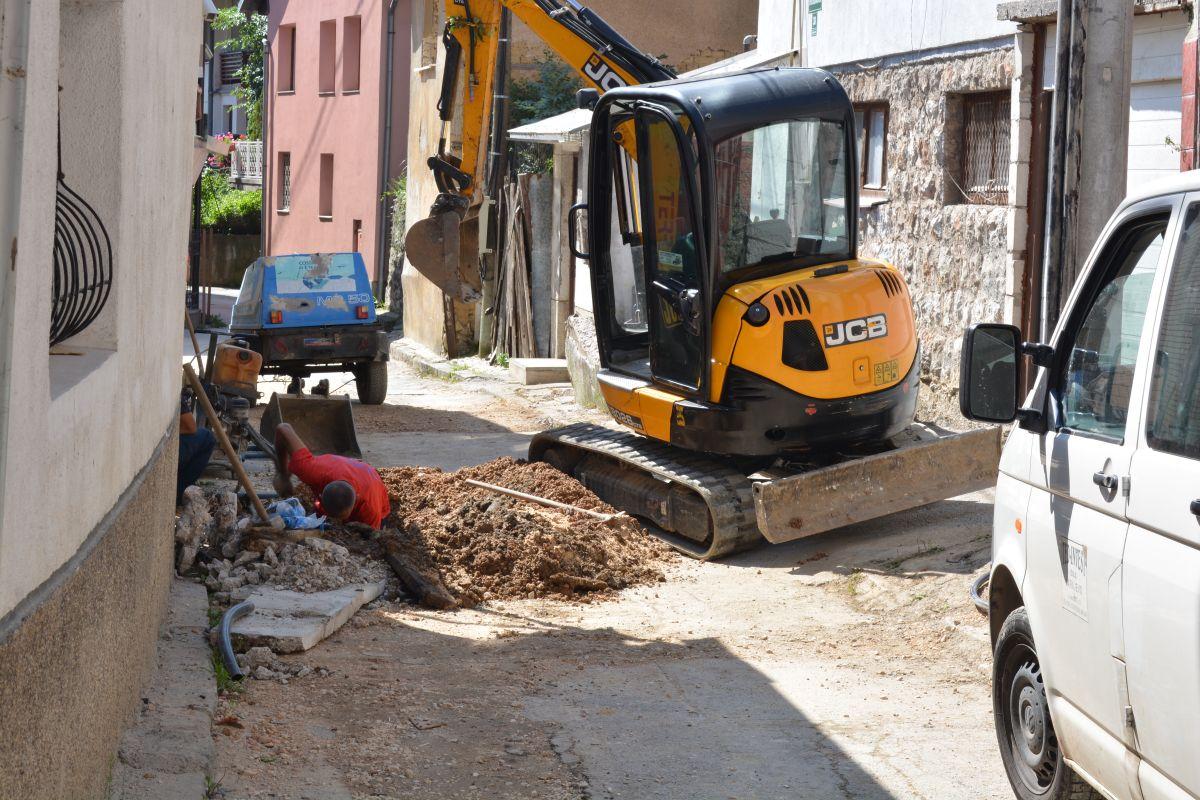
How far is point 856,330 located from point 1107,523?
5.41 m

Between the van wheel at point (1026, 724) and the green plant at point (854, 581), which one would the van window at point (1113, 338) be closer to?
the van wheel at point (1026, 724)

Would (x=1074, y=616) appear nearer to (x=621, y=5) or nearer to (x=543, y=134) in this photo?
(x=543, y=134)

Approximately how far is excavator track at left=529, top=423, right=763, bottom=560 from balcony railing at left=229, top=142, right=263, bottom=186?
30.9 meters

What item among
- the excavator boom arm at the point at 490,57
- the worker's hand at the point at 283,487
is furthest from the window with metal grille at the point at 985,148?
the worker's hand at the point at 283,487

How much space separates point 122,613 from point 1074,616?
9.55 feet

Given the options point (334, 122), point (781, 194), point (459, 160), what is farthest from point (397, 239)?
point (781, 194)

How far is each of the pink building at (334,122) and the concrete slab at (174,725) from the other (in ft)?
74.3

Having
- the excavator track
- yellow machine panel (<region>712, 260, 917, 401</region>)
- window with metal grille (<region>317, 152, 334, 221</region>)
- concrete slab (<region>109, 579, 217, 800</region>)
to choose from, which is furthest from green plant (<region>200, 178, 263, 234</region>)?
concrete slab (<region>109, 579, 217, 800</region>)

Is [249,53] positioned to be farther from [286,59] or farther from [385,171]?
[385,171]

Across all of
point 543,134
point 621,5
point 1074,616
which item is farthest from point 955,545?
point 621,5

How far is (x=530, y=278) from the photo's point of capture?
64.7ft

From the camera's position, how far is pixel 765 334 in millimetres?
8898

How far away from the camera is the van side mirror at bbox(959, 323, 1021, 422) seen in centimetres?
442

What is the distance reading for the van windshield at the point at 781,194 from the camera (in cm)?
919
